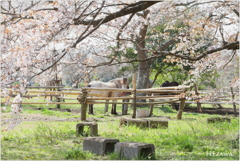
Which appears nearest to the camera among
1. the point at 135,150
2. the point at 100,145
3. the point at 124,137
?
the point at 135,150

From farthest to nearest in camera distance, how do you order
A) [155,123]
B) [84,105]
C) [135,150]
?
[84,105], [155,123], [135,150]

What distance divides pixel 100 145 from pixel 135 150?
0.62 metres

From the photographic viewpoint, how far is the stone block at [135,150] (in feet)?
11.9

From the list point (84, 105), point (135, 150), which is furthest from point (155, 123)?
point (135, 150)

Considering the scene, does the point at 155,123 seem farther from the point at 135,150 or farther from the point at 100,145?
the point at 135,150

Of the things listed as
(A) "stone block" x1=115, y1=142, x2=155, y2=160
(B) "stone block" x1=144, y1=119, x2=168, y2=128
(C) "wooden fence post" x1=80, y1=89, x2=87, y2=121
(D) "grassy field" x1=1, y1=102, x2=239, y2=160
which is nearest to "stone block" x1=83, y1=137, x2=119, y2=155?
(D) "grassy field" x1=1, y1=102, x2=239, y2=160

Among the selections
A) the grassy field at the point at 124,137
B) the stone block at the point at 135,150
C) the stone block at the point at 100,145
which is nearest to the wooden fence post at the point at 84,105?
the grassy field at the point at 124,137

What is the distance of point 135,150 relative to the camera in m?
3.65

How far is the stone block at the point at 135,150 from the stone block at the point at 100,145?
0.22 metres

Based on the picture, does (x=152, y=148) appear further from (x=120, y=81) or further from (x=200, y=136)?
(x=120, y=81)

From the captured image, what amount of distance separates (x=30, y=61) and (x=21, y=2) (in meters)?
5.71

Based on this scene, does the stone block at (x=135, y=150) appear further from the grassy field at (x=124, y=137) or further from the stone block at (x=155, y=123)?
the stone block at (x=155, y=123)

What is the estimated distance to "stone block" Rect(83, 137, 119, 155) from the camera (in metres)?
4.02

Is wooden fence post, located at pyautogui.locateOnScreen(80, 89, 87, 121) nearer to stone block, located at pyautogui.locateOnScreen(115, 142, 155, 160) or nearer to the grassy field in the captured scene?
the grassy field
